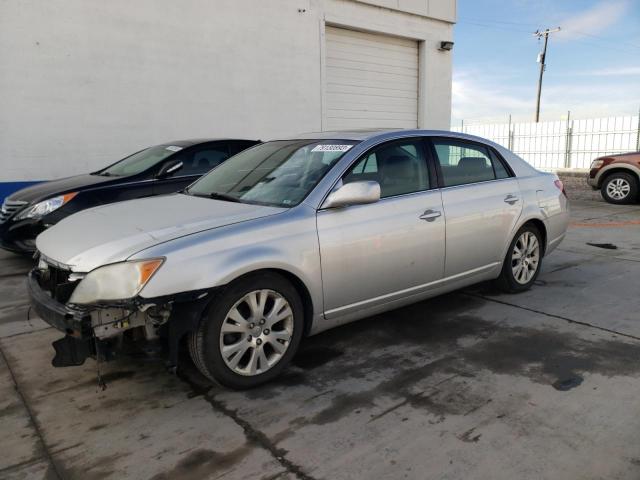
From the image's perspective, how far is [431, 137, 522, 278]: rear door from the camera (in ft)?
13.6

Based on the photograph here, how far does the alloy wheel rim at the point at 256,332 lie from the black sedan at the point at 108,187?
131 inches

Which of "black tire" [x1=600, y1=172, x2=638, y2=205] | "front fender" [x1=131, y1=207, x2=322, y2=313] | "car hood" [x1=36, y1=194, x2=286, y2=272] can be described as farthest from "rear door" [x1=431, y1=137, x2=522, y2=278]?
"black tire" [x1=600, y1=172, x2=638, y2=205]

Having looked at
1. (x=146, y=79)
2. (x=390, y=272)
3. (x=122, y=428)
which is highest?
(x=146, y=79)

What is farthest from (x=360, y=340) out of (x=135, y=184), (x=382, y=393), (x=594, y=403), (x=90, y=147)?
(x=90, y=147)

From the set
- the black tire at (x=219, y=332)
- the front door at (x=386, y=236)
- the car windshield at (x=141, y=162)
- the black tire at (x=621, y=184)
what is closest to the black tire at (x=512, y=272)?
the front door at (x=386, y=236)

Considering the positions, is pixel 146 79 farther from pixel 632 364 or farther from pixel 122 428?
pixel 632 364

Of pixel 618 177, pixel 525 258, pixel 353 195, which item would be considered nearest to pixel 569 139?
pixel 618 177

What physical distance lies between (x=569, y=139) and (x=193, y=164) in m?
23.5

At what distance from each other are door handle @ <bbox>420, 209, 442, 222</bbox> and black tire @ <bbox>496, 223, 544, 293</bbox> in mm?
1127

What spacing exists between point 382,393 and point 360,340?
34.4 inches

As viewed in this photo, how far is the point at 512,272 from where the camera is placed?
4.83 metres

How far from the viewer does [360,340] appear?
395 cm

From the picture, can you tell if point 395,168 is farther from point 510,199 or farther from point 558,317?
point 558,317

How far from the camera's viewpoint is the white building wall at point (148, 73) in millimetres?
8680
